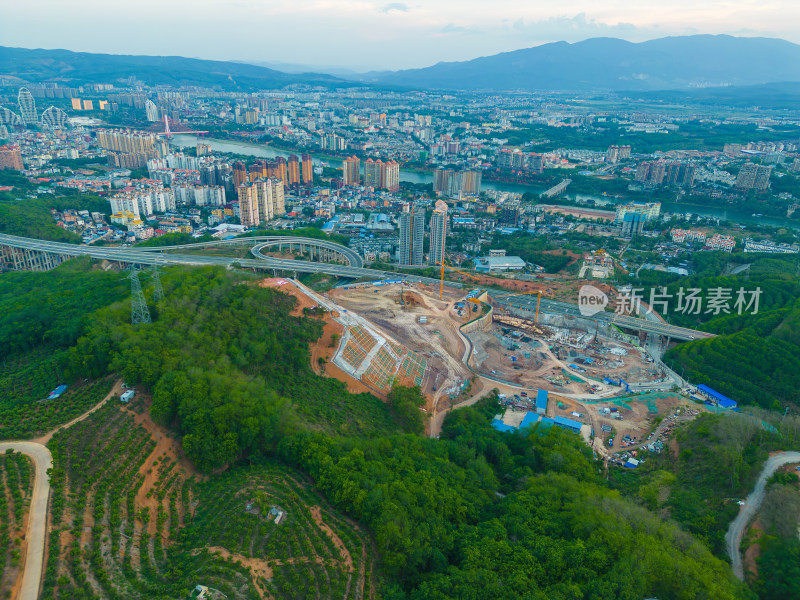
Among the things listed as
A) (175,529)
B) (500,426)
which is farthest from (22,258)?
(500,426)

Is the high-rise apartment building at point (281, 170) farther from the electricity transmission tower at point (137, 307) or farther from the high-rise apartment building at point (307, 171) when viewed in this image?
the electricity transmission tower at point (137, 307)

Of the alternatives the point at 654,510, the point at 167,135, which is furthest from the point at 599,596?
the point at 167,135

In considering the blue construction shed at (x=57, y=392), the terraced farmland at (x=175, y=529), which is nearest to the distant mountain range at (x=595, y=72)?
the blue construction shed at (x=57, y=392)

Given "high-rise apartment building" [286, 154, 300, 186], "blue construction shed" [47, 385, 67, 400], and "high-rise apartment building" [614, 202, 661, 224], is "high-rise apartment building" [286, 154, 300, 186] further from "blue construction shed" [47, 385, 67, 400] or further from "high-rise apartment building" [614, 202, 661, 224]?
"blue construction shed" [47, 385, 67, 400]

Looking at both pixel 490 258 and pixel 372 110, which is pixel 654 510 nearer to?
pixel 490 258

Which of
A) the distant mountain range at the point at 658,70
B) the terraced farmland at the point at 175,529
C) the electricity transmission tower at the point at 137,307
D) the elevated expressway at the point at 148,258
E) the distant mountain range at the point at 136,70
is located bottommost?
the elevated expressway at the point at 148,258

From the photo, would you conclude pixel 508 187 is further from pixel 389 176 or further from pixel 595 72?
pixel 595 72
